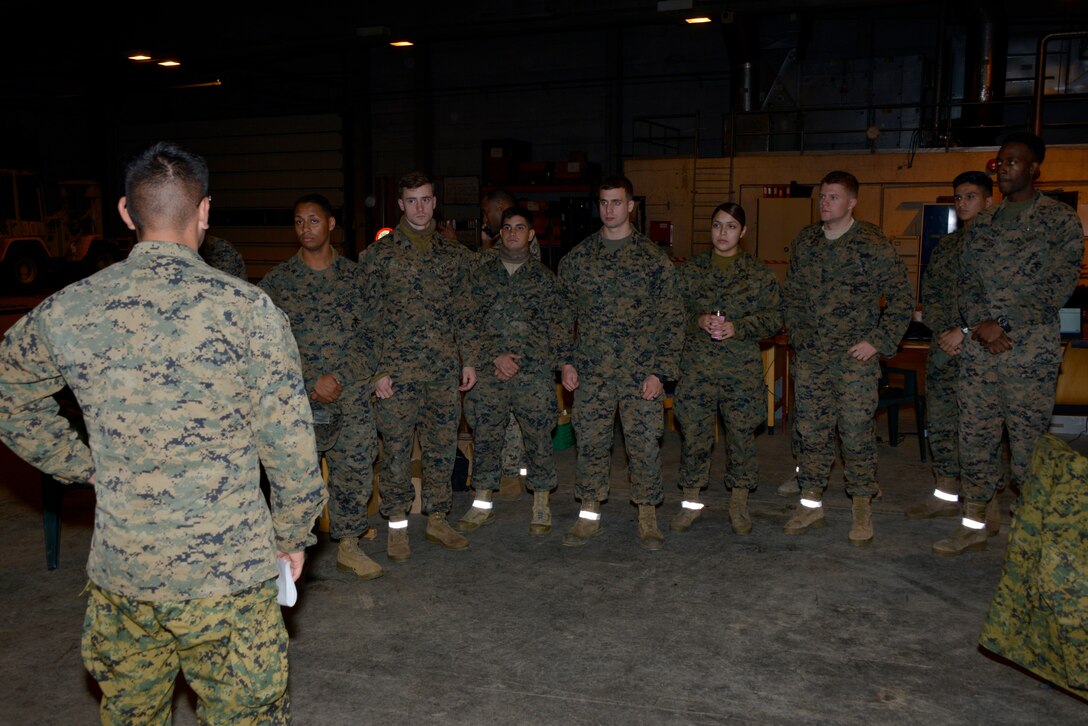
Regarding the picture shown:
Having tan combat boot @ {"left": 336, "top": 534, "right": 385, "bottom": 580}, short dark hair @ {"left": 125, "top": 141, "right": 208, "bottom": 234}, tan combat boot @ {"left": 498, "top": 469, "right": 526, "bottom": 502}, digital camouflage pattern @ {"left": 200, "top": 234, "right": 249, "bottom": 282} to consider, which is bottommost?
tan combat boot @ {"left": 498, "top": 469, "right": 526, "bottom": 502}

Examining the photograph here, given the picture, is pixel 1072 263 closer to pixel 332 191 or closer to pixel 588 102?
pixel 588 102

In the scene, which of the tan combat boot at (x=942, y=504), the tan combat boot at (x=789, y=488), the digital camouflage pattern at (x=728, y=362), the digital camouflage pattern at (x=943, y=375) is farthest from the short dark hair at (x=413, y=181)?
the tan combat boot at (x=942, y=504)

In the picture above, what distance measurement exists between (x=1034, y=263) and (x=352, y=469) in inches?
141

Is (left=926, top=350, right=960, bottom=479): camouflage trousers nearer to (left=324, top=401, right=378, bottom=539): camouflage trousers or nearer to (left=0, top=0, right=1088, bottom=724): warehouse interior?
(left=0, top=0, right=1088, bottom=724): warehouse interior

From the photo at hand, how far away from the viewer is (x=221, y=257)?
6.18m

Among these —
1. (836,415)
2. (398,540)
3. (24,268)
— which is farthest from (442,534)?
(24,268)

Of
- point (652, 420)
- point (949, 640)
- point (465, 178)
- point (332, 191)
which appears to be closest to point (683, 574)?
point (652, 420)

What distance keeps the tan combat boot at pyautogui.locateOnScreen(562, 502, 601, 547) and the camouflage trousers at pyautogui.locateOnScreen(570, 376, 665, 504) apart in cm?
6

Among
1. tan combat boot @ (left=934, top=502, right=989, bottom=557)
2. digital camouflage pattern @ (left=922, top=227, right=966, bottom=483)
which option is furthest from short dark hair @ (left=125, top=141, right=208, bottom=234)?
digital camouflage pattern @ (left=922, top=227, right=966, bottom=483)

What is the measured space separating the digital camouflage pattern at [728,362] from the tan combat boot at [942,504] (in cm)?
112

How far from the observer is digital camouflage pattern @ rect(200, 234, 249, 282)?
5.98 meters

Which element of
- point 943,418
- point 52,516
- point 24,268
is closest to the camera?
point 52,516

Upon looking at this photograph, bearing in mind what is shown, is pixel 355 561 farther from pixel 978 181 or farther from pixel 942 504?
pixel 978 181

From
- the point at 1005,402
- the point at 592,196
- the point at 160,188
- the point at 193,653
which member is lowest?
the point at 193,653
